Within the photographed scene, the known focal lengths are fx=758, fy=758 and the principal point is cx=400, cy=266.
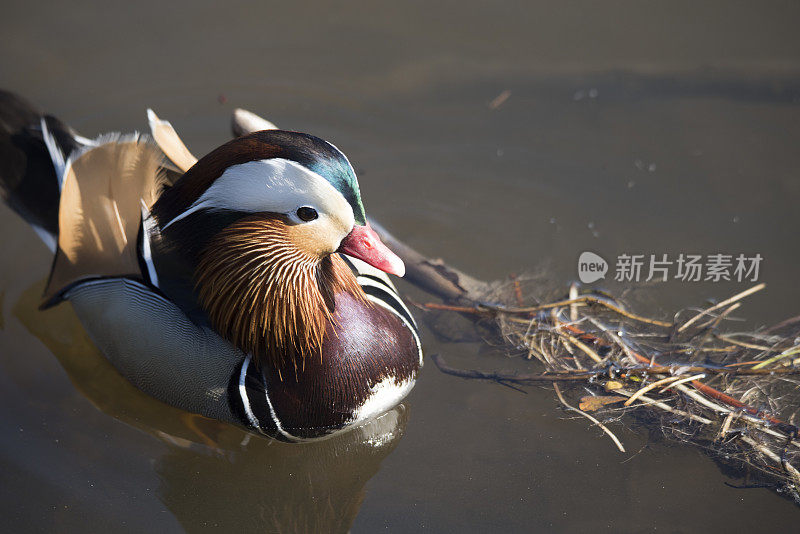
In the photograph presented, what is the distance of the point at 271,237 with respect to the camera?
2.45 meters

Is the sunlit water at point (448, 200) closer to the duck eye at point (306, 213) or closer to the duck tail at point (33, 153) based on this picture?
the duck tail at point (33, 153)

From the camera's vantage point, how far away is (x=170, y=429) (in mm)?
3121

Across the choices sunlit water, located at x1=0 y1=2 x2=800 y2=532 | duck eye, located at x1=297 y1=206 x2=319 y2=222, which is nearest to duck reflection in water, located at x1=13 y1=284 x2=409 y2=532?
sunlit water, located at x1=0 y1=2 x2=800 y2=532

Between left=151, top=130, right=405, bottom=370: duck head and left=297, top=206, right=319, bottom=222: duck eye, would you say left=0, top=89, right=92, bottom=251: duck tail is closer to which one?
left=151, top=130, right=405, bottom=370: duck head

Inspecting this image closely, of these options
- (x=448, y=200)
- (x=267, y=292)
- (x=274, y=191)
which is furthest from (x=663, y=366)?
(x=274, y=191)

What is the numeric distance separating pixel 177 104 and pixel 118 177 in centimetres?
173

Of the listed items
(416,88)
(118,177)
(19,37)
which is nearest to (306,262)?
(118,177)

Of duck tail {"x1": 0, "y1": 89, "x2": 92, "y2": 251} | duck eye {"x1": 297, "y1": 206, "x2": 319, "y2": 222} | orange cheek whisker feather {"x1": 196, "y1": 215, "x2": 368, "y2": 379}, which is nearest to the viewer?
duck eye {"x1": 297, "y1": 206, "x2": 319, "y2": 222}

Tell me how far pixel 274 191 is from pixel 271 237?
215mm

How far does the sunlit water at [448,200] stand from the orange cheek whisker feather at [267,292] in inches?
24.1

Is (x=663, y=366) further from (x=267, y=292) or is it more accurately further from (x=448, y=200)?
(x=267, y=292)

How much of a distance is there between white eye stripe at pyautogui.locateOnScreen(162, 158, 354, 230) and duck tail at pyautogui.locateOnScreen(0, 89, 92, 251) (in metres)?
1.06

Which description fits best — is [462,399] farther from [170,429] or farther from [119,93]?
[119,93]

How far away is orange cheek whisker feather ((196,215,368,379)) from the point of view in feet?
8.15
